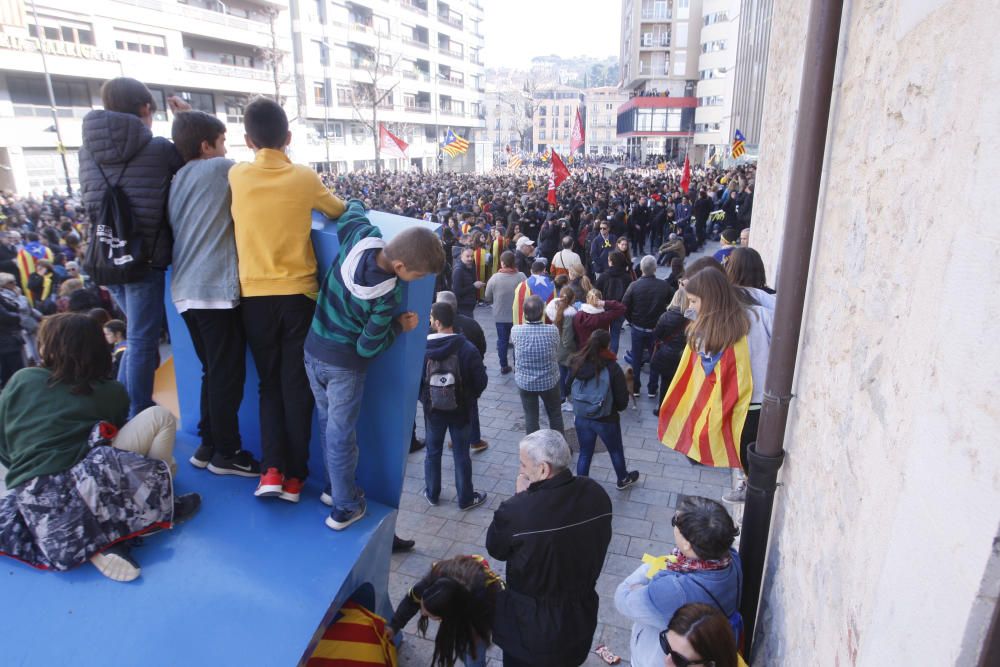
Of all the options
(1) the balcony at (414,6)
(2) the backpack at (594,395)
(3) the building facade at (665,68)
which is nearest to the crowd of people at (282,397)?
(2) the backpack at (594,395)

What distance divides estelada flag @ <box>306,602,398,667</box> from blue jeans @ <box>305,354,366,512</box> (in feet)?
1.84

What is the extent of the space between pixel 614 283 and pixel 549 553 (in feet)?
21.1

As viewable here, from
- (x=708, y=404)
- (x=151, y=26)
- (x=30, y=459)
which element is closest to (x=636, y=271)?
(x=708, y=404)

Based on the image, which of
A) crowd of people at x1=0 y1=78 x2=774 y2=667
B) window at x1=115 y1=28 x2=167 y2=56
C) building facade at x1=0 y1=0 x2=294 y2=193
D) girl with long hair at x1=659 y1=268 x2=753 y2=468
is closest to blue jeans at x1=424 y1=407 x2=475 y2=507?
crowd of people at x1=0 y1=78 x2=774 y2=667

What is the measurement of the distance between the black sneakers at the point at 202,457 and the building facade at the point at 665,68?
212 feet

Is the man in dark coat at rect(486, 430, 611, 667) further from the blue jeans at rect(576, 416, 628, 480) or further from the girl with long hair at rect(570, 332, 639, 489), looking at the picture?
the blue jeans at rect(576, 416, 628, 480)

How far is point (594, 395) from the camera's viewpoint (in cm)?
527

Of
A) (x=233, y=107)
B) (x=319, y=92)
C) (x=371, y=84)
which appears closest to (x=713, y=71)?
(x=371, y=84)

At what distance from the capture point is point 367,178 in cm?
3238

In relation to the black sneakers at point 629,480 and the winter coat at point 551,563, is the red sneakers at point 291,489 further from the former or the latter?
the black sneakers at point 629,480

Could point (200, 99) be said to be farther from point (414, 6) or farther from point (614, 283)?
point (614, 283)

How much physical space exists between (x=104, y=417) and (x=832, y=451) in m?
3.06

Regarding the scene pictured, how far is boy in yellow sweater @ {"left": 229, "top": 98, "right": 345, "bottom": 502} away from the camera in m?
2.81

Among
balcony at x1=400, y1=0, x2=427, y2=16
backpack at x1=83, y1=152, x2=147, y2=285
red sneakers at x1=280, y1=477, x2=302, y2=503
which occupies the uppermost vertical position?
balcony at x1=400, y1=0, x2=427, y2=16
